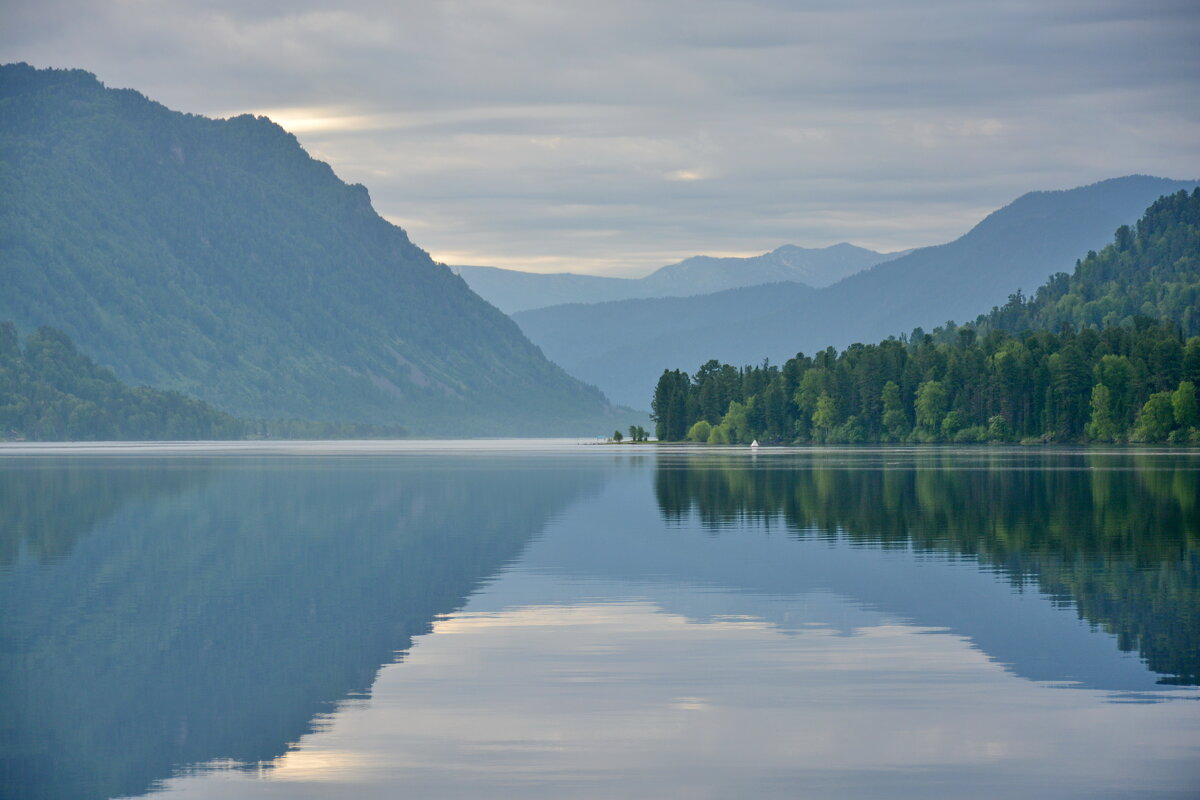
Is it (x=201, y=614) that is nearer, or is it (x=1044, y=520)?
(x=201, y=614)

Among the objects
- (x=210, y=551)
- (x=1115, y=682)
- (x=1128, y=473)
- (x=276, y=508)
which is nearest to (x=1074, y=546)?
(x=1115, y=682)

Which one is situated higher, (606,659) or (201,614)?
(201,614)

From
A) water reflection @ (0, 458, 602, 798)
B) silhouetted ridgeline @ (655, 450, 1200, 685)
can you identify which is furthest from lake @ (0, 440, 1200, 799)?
silhouetted ridgeline @ (655, 450, 1200, 685)

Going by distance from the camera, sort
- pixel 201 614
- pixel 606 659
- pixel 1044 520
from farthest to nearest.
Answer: pixel 1044 520 < pixel 201 614 < pixel 606 659

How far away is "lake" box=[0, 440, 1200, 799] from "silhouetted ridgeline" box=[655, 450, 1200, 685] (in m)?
0.26

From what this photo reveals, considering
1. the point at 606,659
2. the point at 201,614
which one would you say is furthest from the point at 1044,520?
the point at 201,614

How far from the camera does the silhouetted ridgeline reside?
38219 mm

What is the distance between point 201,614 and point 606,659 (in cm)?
1260

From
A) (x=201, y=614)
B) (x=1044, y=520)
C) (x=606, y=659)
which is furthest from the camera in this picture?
(x=1044, y=520)

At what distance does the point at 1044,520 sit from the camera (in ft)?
219

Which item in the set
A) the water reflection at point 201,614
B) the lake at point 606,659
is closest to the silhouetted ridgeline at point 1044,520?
the lake at point 606,659

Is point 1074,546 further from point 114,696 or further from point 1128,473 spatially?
point 1128,473

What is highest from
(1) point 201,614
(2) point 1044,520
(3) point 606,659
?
(2) point 1044,520

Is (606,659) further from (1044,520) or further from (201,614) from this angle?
(1044,520)
